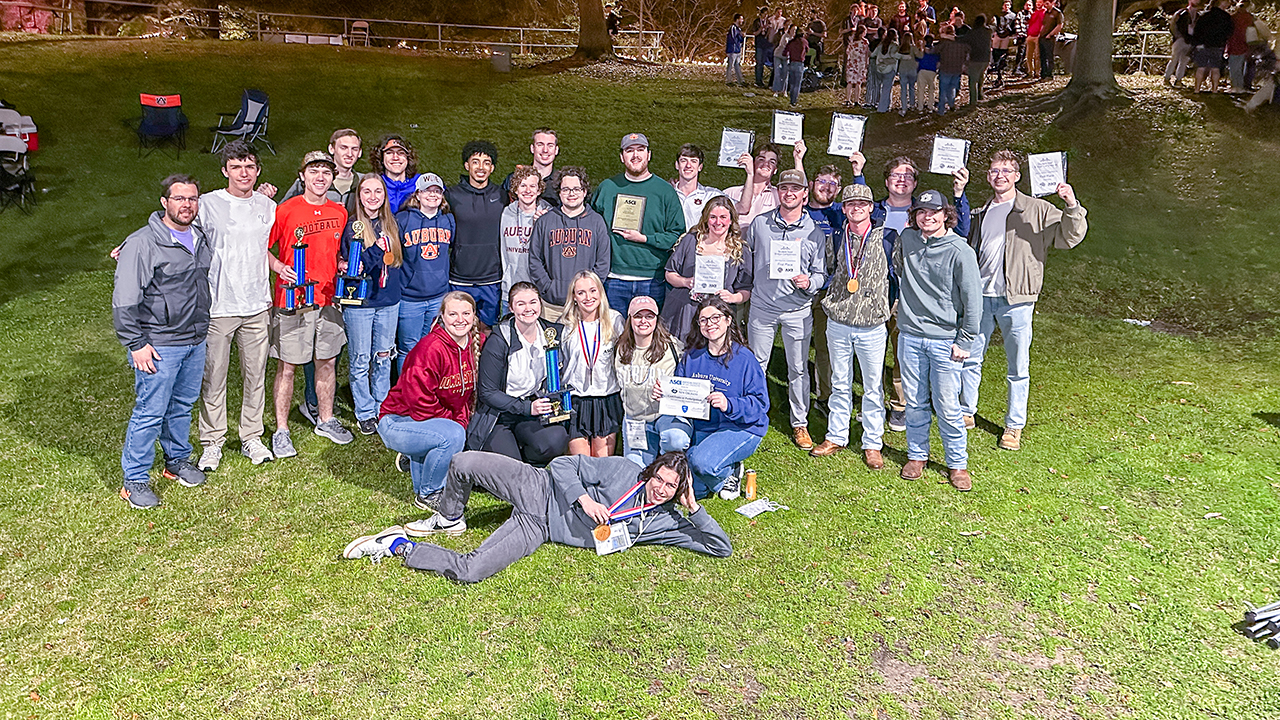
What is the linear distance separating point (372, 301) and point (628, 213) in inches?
74.9

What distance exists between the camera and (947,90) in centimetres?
1812

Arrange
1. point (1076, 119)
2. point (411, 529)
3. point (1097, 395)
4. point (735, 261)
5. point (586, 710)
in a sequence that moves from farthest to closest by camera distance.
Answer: point (1076, 119)
point (1097, 395)
point (735, 261)
point (411, 529)
point (586, 710)

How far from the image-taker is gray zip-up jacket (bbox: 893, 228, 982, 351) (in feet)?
19.8

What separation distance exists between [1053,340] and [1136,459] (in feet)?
10.4

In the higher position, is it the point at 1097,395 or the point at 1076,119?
the point at 1076,119

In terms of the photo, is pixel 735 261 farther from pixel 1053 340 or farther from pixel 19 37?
pixel 19 37

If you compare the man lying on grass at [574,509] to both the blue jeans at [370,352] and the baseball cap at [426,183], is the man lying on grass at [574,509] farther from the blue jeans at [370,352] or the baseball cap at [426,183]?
the baseball cap at [426,183]

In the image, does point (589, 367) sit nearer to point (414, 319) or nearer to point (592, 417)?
point (592, 417)

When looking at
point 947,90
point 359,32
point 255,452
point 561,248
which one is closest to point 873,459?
point 561,248

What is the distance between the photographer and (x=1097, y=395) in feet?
26.8

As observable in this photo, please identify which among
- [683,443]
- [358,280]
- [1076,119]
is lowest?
[683,443]

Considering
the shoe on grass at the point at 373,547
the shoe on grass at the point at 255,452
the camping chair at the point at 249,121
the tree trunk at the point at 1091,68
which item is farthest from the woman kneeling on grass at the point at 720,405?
the tree trunk at the point at 1091,68

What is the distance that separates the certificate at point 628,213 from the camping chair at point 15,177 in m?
9.32

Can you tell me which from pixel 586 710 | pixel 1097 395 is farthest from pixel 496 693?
pixel 1097 395
